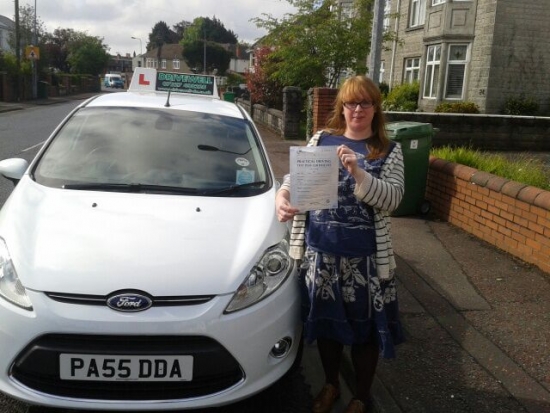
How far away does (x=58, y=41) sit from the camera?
75438 mm

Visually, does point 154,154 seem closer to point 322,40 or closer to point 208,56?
point 322,40

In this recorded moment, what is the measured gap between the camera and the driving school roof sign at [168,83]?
5.70 m

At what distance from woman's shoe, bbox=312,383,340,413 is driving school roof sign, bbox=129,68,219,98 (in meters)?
3.50

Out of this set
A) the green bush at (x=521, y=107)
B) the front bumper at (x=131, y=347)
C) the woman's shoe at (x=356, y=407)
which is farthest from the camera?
the green bush at (x=521, y=107)

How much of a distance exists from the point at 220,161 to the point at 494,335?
224cm

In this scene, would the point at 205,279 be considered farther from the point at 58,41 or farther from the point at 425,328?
the point at 58,41

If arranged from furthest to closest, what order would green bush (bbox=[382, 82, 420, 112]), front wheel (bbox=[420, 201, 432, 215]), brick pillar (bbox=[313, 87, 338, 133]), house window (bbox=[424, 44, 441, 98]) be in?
green bush (bbox=[382, 82, 420, 112]) < house window (bbox=[424, 44, 441, 98]) < brick pillar (bbox=[313, 87, 338, 133]) < front wheel (bbox=[420, 201, 432, 215])

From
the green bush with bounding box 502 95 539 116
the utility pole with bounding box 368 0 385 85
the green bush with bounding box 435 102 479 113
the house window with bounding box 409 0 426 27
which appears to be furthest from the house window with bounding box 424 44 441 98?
the utility pole with bounding box 368 0 385 85

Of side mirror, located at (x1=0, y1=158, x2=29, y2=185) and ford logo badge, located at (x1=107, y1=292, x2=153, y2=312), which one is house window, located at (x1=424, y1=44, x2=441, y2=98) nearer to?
side mirror, located at (x1=0, y1=158, x2=29, y2=185)

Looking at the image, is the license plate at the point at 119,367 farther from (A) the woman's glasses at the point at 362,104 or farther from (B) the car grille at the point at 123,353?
(A) the woman's glasses at the point at 362,104

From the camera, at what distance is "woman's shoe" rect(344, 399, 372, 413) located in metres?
2.93

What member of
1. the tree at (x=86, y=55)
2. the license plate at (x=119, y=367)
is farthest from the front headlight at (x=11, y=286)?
the tree at (x=86, y=55)

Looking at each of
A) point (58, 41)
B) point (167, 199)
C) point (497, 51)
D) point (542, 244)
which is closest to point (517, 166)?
point (542, 244)

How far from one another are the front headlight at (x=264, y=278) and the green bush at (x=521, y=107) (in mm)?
20074
